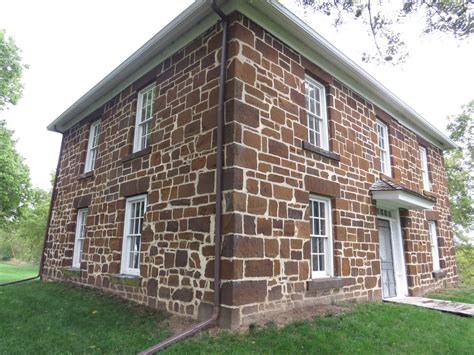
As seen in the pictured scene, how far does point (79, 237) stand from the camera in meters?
9.84

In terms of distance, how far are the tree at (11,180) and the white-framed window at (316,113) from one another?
1609cm

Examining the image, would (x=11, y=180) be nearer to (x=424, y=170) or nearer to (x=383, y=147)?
(x=383, y=147)

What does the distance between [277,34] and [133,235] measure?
5.30 meters

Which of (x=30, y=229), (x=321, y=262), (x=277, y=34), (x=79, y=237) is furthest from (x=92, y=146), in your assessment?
(x=30, y=229)

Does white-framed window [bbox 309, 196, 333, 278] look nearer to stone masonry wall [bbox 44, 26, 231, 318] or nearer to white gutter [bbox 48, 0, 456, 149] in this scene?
stone masonry wall [bbox 44, 26, 231, 318]

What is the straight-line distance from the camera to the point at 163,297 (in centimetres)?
608

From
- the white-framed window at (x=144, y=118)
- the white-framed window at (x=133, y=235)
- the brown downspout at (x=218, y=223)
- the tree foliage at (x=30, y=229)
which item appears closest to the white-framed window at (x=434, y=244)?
the brown downspout at (x=218, y=223)

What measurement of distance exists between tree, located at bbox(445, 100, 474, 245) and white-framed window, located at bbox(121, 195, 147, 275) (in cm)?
2022

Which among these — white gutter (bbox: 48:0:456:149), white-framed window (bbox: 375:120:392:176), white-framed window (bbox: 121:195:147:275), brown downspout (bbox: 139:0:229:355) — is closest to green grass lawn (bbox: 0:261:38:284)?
white gutter (bbox: 48:0:456:149)

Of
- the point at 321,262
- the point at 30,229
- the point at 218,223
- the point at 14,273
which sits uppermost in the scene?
the point at 30,229

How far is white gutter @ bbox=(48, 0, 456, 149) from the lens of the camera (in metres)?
6.21

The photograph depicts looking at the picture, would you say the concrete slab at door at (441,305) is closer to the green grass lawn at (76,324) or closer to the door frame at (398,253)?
the door frame at (398,253)

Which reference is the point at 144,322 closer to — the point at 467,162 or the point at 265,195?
the point at 265,195

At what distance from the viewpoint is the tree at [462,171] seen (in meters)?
20.2
